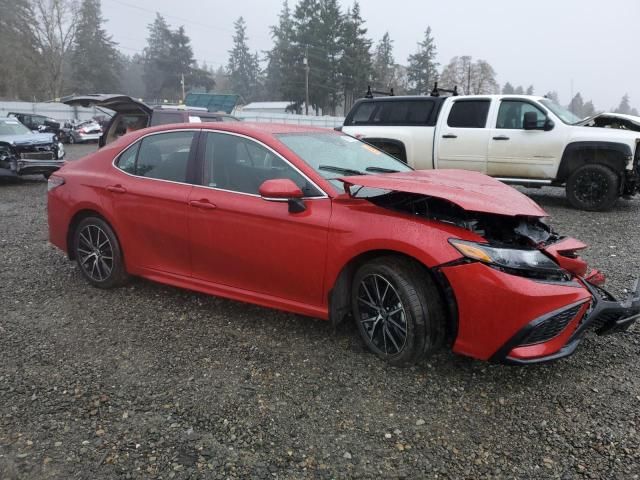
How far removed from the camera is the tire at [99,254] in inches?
170

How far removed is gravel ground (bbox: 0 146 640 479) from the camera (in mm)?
2336

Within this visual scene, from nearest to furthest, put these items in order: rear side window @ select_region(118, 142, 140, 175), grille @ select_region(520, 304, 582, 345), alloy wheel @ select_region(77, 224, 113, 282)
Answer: grille @ select_region(520, 304, 582, 345) < rear side window @ select_region(118, 142, 140, 175) < alloy wheel @ select_region(77, 224, 113, 282)

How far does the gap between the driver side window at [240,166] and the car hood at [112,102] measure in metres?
6.44

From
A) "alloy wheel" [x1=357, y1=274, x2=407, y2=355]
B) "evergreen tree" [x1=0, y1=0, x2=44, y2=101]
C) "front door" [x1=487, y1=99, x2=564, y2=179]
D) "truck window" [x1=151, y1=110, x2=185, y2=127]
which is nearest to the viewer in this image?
"alloy wheel" [x1=357, y1=274, x2=407, y2=355]

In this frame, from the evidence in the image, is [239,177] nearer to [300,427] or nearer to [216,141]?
[216,141]

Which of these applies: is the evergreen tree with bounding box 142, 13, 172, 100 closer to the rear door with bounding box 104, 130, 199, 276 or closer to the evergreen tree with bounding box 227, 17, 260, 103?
the evergreen tree with bounding box 227, 17, 260, 103

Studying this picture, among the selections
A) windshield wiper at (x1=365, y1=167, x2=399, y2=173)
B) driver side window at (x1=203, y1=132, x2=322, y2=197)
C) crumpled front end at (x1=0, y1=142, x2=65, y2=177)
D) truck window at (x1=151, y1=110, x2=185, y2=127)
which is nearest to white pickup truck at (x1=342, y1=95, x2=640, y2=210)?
truck window at (x1=151, y1=110, x2=185, y2=127)

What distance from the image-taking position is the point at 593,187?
8016 mm

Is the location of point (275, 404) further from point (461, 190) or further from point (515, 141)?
point (515, 141)

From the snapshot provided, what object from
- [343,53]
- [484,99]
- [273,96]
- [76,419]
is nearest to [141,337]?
[76,419]

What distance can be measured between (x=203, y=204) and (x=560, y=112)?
23.6 ft

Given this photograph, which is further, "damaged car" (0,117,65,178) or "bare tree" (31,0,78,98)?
"bare tree" (31,0,78,98)

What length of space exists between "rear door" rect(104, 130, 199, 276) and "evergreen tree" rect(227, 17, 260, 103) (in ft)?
283

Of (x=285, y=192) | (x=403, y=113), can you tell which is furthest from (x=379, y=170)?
(x=403, y=113)
